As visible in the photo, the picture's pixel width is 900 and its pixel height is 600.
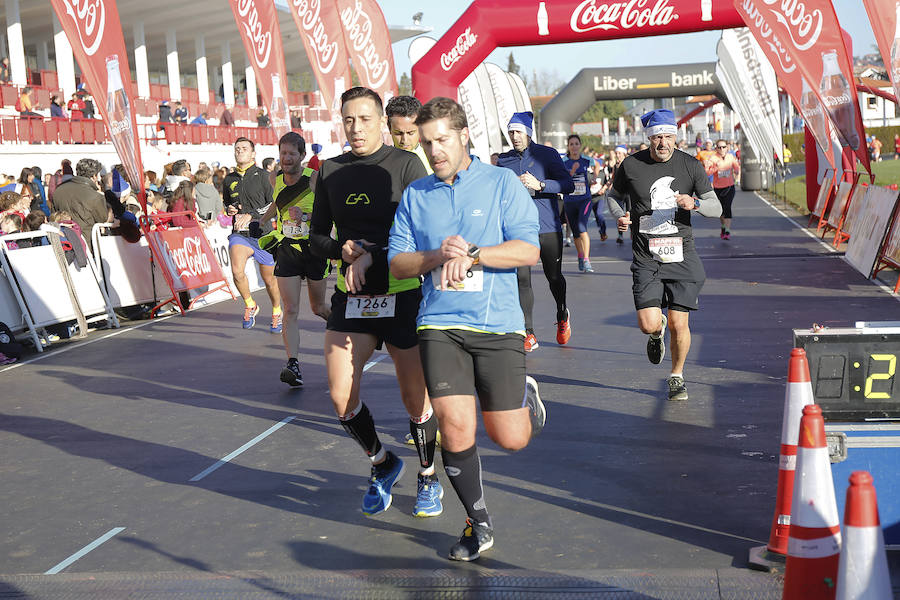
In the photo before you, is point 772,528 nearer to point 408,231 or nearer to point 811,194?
point 408,231

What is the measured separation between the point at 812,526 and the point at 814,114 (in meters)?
13.0

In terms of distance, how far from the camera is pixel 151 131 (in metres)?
32.3

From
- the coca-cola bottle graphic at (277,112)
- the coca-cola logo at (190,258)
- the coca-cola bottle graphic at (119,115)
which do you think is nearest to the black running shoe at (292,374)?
the coca-cola bottle graphic at (119,115)

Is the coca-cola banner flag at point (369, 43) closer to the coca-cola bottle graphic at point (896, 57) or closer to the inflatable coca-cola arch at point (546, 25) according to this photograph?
the inflatable coca-cola arch at point (546, 25)

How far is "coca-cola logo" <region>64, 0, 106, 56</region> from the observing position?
12.3 m

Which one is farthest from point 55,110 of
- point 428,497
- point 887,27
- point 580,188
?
point 428,497

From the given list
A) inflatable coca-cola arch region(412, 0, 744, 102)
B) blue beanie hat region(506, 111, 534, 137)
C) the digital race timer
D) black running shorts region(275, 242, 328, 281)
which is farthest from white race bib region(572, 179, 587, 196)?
the digital race timer

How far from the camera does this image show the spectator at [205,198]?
55.5 ft

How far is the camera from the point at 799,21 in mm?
14016

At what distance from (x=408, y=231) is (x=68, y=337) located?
8.91 meters

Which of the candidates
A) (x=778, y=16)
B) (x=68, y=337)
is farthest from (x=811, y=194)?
(x=68, y=337)

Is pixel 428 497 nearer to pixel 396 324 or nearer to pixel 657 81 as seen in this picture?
pixel 396 324

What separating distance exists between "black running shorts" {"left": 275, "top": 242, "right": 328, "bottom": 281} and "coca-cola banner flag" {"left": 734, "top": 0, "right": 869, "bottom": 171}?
8.33m

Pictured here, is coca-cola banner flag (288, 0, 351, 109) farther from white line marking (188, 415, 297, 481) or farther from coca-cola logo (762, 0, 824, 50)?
white line marking (188, 415, 297, 481)
